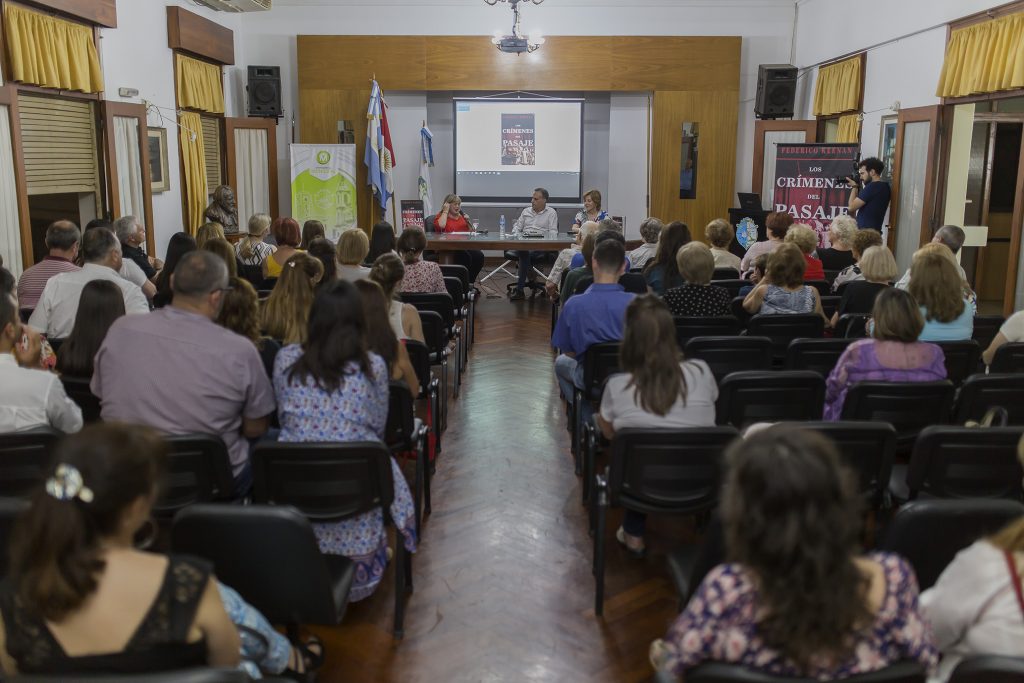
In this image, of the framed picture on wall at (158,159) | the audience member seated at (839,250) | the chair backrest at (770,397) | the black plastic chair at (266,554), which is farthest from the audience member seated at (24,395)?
the framed picture on wall at (158,159)

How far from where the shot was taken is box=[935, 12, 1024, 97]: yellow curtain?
658 cm

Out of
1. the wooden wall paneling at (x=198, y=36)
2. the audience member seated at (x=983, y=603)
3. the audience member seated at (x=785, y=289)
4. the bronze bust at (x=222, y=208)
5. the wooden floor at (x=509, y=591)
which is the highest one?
the wooden wall paneling at (x=198, y=36)

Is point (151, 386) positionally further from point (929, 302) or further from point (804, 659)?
point (929, 302)

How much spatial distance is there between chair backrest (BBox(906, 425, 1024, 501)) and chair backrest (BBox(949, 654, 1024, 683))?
4.21 feet

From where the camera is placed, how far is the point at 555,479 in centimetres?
452

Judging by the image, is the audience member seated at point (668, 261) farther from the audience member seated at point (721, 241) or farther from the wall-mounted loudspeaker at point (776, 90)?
the wall-mounted loudspeaker at point (776, 90)

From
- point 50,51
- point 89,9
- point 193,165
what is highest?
point 89,9

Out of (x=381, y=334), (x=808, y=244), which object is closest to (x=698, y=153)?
(x=808, y=244)

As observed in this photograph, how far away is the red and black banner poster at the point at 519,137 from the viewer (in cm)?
1208

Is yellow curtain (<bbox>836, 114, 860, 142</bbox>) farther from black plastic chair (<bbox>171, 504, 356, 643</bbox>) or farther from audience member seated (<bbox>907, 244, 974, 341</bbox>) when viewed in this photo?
black plastic chair (<bbox>171, 504, 356, 643</bbox>)

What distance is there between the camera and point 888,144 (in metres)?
9.00

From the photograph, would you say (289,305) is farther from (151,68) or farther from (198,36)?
(198,36)

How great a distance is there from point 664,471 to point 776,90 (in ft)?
30.7

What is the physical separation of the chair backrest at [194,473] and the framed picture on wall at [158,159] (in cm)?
664
